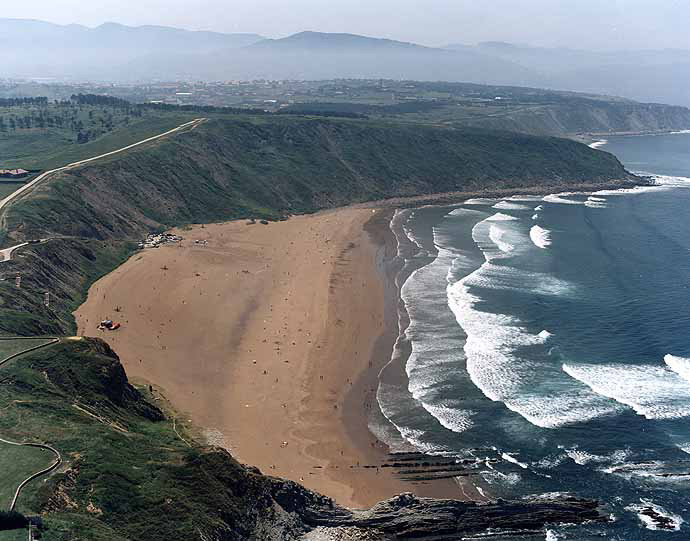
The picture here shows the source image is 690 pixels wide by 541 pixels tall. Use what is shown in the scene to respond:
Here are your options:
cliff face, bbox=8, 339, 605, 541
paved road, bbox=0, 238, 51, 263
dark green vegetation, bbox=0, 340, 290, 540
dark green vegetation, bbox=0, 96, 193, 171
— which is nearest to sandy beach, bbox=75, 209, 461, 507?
cliff face, bbox=8, 339, 605, 541

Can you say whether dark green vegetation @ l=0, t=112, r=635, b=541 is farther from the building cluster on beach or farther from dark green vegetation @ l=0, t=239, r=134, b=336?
the building cluster on beach

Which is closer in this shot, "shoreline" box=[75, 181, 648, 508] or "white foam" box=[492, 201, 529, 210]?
"shoreline" box=[75, 181, 648, 508]

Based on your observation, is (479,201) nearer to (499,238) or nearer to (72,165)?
(499,238)

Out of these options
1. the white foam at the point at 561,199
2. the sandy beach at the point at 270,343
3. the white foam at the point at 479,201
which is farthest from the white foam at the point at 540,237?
the white foam at the point at 561,199

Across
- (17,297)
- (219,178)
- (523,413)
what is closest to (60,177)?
(219,178)

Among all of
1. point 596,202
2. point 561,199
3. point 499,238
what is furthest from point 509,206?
point 499,238

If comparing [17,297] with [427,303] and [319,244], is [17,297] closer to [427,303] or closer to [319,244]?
[427,303]
